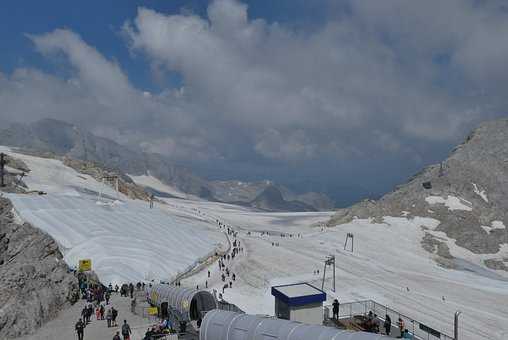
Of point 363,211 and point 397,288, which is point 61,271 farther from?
point 363,211

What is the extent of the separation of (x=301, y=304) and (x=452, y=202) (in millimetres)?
92965

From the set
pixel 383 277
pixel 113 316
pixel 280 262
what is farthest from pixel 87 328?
pixel 383 277

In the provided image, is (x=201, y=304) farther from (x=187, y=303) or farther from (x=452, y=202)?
(x=452, y=202)

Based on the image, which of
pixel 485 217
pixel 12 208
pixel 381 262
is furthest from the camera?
pixel 485 217

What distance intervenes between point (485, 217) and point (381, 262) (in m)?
41.4

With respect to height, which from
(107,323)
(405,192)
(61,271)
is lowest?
(107,323)

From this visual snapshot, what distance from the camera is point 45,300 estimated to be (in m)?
26.8

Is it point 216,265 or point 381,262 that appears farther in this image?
point 381,262

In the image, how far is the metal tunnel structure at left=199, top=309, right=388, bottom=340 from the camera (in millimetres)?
13547

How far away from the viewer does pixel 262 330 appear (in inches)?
610

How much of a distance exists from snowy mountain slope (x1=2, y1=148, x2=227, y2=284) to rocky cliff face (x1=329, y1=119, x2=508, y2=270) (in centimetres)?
4886

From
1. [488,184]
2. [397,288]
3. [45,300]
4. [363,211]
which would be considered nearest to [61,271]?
[45,300]

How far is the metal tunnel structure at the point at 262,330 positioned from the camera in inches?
533

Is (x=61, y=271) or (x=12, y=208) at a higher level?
(x=12, y=208)
